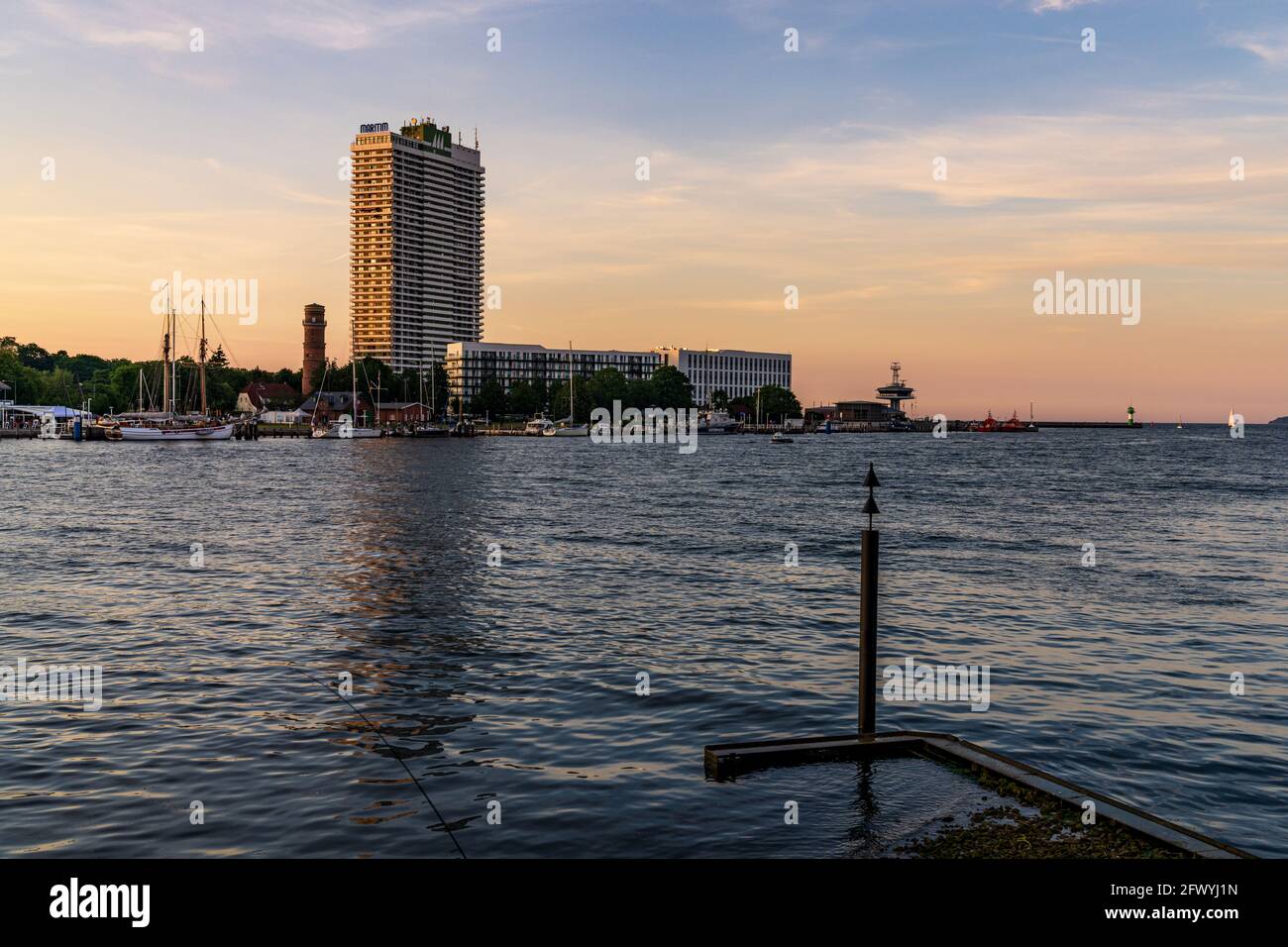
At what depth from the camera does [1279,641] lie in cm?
2634

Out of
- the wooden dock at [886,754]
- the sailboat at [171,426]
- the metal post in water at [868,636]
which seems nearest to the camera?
the wooden dock at [886,754]

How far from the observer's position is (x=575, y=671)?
22.3 meters

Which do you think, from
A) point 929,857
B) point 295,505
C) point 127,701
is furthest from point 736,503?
point 929,857

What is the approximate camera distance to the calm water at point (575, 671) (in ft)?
45.6

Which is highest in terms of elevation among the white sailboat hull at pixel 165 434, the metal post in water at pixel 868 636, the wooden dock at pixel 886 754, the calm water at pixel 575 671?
the white sailboat hull at pixel 165 434

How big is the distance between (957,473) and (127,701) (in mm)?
104644

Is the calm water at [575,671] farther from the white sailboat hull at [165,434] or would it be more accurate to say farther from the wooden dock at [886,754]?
the white sailboat hull at [165,434]

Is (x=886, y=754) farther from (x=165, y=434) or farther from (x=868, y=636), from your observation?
(x=165, y=434)

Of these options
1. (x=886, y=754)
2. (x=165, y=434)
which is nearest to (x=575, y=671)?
(x=886, y=754)

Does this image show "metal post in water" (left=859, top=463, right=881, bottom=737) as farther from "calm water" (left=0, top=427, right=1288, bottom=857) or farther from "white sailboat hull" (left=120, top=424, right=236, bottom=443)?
"white sailboat hull" (left=120, top=424, right=236, bottom=443)

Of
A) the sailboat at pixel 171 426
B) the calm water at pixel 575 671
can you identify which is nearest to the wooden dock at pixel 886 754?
the calm water at pixel 575 671

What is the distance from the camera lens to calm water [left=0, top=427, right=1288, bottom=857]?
1391 cm
